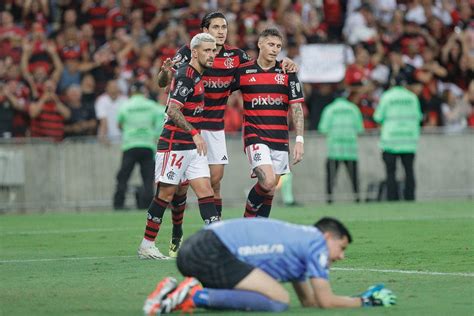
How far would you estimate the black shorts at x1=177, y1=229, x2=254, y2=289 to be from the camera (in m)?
8.70

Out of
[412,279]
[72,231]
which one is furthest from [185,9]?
[412,279]

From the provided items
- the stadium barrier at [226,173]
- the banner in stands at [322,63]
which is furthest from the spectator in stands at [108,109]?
the banner in stands at [322,63]

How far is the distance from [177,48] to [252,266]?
1898cm

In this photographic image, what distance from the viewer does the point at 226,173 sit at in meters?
25.6

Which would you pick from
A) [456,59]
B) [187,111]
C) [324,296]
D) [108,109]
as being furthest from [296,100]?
[456,59]

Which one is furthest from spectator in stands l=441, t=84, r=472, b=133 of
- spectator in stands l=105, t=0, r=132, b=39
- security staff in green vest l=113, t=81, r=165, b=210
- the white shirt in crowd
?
A: spectator in stands l=105, t=0, r=132, b=39

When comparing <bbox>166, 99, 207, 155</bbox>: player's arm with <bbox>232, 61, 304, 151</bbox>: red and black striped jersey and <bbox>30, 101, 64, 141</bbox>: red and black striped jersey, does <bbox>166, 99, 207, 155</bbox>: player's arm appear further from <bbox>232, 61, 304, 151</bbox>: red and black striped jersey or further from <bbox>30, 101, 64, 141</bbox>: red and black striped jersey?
<bbox>30, 101, 64, 141</bbox>: red and black striped jersey

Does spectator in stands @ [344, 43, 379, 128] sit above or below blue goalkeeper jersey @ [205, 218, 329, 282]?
above

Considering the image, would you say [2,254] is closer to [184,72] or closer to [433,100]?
[184,72]

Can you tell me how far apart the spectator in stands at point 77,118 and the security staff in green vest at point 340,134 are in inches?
194

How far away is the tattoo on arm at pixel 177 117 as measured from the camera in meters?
12.7

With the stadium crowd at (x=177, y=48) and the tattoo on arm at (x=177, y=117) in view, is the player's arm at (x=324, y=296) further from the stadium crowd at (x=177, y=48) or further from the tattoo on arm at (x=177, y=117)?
the stadium crowd at (x=177, y=48)

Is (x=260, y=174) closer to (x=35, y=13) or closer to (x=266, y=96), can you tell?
(x=266, y=96)

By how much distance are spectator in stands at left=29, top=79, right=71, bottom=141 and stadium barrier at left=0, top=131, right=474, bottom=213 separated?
1.85ft
